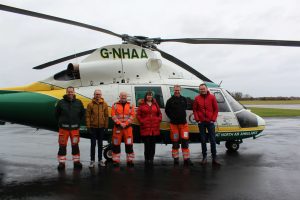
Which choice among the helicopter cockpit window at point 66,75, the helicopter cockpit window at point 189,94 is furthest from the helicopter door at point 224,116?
the helicopter cockpit window at point 66,75

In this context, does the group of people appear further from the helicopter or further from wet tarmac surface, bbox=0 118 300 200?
the helicopter

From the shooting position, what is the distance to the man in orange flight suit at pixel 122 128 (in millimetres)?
8688

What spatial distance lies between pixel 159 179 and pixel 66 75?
4124mm

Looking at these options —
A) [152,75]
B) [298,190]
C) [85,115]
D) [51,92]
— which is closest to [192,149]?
[152,75]

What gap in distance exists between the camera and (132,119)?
880 cm

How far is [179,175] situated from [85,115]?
3096 millimetres

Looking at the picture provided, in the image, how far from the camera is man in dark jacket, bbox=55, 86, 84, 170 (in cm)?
823

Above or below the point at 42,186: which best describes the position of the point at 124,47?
above

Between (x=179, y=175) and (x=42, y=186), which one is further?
(x=179, y=175)

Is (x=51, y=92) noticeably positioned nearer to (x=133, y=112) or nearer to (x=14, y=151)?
(x=133, y=112)

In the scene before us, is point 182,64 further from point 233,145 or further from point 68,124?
point 68,124

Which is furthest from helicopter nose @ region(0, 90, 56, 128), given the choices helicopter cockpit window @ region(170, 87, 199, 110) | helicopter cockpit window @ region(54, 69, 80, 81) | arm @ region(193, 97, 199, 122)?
arm @ region(193, 97, 199, 122)

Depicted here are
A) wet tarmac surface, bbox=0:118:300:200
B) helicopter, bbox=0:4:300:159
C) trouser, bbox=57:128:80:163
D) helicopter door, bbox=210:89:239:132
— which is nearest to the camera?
wet tarmac surface, bbox=0:118:300:200

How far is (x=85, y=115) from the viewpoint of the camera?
30.7ft
